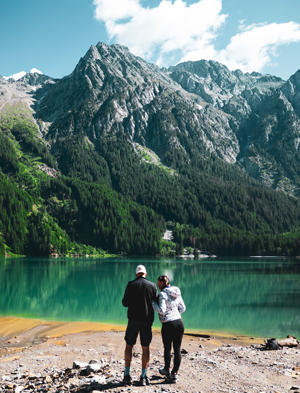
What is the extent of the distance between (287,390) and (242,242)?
627 feet

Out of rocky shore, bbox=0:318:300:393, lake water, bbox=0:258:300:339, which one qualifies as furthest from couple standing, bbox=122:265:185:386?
lake water, bbox=0:258:300:339

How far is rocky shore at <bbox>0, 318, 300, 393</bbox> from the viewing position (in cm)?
1001

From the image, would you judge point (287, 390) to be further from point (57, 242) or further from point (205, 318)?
point (57, 242)

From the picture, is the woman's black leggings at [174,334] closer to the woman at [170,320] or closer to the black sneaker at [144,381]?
the woman at [170,320]

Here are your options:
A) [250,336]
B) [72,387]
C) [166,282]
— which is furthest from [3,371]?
[250,336]

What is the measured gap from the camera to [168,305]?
10.6 meters

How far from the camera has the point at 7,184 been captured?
7298 inches

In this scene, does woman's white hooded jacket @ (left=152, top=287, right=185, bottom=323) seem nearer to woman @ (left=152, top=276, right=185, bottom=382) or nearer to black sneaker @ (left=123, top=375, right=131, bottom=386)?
woman @ (left=152, top=276, right=185, bottom=382)

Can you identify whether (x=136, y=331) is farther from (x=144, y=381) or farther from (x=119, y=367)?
(x=119, y=367)

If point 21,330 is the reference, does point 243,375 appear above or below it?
above

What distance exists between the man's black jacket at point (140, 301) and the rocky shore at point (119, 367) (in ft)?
6.94

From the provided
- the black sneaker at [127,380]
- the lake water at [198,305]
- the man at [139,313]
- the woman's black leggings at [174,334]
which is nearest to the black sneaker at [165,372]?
the woman's black leggings at [174,334]

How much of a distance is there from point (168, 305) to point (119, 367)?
160 inches

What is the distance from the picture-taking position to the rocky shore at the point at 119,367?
10008mm
